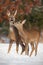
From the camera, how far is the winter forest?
121 centimetres

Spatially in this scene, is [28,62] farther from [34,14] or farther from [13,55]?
[34,14]

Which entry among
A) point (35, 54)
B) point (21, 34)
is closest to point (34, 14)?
point (21, 34)

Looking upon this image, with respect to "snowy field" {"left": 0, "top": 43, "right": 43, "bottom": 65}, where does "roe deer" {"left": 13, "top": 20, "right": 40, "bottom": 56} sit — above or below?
above

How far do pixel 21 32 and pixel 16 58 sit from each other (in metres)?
0.23

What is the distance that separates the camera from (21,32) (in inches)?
48.4

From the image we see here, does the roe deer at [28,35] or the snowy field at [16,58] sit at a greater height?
the roe deer at [28,35]

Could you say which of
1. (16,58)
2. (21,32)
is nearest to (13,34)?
(21,32)

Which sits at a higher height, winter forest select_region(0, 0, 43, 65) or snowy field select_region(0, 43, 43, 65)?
winter forest select_region(0, 0, 43, 65)

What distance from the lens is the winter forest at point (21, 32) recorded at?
1.21m

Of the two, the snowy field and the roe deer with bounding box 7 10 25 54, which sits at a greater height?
the roe deer with bounding box 7 10 25 54

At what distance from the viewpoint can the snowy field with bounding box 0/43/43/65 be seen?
1212 mm

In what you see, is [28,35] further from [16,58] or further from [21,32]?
[16,58]

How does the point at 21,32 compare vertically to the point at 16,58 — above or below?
above

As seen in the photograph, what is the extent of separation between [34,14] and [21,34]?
211 millimetres
